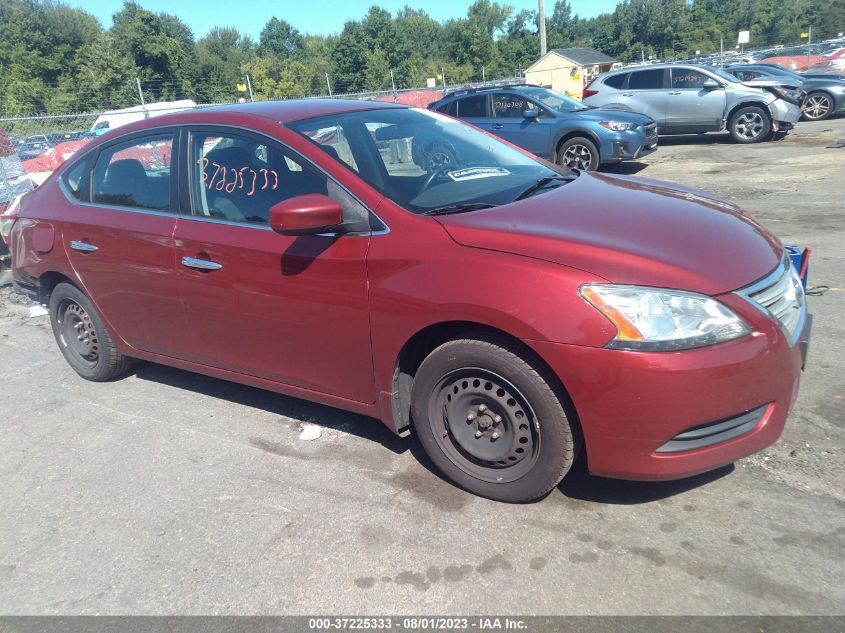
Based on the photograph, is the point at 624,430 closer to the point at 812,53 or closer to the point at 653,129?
the point at 653,129

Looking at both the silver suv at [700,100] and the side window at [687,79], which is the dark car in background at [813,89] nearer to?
the silver suv at [700,100]

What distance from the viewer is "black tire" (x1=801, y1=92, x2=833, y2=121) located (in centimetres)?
1739

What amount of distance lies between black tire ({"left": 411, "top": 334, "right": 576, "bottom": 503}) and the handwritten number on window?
1.34m

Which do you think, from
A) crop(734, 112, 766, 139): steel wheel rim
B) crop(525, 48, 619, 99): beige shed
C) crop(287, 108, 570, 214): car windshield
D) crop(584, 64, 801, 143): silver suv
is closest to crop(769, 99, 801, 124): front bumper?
crop(584, 64, 801, 143): silver suv

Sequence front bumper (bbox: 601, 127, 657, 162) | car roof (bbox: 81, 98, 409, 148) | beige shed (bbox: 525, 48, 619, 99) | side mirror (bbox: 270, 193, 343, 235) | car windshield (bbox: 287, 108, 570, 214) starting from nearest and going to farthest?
1. side mirror (bbox: 270, 193, 343, 235)
2. car windshield (bbox: 287, 108, 570, 214)
3. car roof (bbox: 81, 98, 409, 148)
4. front bumper (bbox: 601, 127, 657, 162)
5. beige shed (bbox: 525, 48, 619, 99)

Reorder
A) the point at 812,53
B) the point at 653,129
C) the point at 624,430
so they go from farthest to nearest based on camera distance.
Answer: the point at 812,53, the point at 653,129, the point at 624,430

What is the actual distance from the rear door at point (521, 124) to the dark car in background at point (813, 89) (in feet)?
25.8

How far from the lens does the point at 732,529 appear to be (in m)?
2.81

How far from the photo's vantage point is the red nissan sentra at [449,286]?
265 cm

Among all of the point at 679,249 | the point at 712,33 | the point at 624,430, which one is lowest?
the point at 624,430

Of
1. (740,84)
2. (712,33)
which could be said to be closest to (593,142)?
(740,84)

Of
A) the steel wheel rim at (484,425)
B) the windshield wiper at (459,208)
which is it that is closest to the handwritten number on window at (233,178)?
the windshield wiper at (459,208)

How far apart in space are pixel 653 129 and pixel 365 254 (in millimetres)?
10838

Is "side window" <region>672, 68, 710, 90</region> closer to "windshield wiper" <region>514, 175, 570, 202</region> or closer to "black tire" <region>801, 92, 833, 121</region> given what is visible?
"black tire" <region>801, 92, 833, 121</region>
